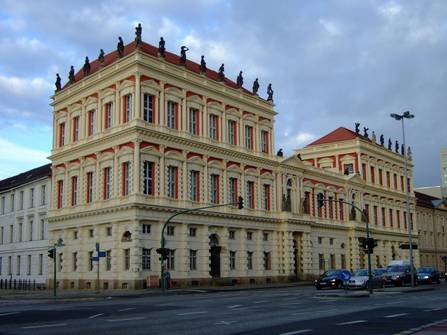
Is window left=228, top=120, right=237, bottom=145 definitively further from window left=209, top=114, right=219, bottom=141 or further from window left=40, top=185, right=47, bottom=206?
window left=40, top=185, right=47, bottom=206

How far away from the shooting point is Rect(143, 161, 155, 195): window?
44.4 metres

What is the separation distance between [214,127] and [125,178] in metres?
10.6

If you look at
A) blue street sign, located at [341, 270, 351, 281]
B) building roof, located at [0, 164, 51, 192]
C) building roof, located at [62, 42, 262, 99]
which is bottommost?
blue street sign, located at [341, 270, 351, 281]

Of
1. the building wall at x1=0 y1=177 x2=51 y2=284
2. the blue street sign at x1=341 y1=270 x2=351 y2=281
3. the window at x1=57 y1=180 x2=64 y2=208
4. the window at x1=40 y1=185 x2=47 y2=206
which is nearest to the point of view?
the blue street sign at x1=341 y1=270 x2=351 y2=281

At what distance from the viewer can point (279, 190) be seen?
5806 centimetres

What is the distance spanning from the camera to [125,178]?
45.1 metres

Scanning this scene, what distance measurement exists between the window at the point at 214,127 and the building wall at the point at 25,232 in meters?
16.9

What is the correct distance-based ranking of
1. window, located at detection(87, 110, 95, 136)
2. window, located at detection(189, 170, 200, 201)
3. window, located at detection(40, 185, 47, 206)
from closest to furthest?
window, located at detection(189, 170, 200, 201)
window, located at detection(87, 110, 95, 136)
window, located at detection(40, 185, 47, 206)

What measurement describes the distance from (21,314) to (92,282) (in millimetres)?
26012

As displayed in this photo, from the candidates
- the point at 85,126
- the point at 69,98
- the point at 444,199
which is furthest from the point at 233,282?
the point at 444,199

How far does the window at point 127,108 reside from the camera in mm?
45688

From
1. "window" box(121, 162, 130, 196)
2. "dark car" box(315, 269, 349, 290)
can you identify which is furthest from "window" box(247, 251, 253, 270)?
"window" box(121, 162, 130, 196)

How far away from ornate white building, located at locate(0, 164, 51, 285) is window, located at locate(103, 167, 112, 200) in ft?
37.1

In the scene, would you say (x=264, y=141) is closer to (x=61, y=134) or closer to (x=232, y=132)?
(x=232, y=132)
